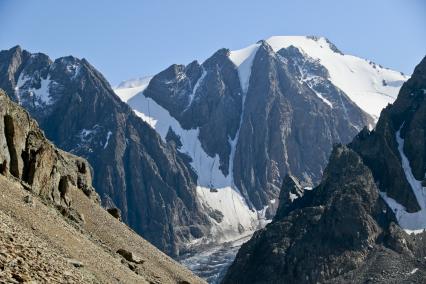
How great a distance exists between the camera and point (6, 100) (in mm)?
76750

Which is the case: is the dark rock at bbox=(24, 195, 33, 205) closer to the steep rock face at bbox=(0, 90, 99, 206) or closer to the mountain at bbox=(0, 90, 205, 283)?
the mountain at bbox=(0, 90, 205, 283)

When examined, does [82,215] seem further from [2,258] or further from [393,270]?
[393,270]

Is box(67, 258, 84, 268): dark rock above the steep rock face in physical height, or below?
below

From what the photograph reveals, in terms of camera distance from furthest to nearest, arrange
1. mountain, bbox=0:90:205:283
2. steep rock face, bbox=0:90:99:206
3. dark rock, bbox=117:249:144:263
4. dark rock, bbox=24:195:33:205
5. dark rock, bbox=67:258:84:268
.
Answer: dark rock, bbox=117:249:144:263 → steep rock face, bbox=0:90:99:206 → dark rock, bbox=24:195:33:205 → dark rock, bbox=67:258:84:268 → mountain, bbox=0:90:205:283

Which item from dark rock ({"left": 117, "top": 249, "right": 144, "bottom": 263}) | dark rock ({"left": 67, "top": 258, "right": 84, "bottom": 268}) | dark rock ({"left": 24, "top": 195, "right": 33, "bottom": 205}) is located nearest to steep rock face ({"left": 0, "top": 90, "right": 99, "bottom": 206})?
dark rock ({"left": 24, "top": 195, "right": 33, "bottom": 205})

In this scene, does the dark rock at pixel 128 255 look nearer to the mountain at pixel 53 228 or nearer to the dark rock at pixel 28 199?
the mountain at pixel 53 228

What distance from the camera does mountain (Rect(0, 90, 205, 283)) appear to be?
34781 millimetres

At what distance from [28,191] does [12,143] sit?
8.05 metres

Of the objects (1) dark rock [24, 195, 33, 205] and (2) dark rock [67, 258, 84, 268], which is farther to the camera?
(1) dark rock [24, 195, 33, 205]

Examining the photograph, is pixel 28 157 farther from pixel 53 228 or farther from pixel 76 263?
pixel 76 263

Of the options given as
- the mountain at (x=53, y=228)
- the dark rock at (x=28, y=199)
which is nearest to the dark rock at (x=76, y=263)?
the mountain at (x=53, y=228)

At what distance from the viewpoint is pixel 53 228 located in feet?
188

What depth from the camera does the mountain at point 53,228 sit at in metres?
34.8

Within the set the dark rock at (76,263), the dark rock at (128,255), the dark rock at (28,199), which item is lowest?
the dark rock at (128,255)
